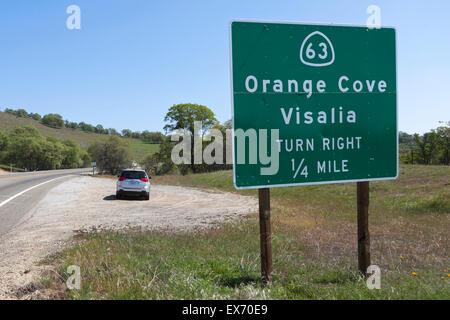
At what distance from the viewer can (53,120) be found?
495 ft

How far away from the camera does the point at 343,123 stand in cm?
460

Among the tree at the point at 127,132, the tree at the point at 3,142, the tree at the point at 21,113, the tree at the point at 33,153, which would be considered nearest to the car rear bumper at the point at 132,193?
the tree at the point at 33,153

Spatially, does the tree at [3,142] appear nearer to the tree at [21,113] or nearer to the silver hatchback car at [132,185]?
the tree at [21,113]

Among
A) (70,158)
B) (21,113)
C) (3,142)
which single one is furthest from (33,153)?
(21,113)

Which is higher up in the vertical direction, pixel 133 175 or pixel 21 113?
pixel 21 113

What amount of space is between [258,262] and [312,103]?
275 centimetres

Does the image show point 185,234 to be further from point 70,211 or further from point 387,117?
point 70,211

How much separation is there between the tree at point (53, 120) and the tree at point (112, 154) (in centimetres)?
11252

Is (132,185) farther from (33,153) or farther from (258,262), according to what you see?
(33,153)

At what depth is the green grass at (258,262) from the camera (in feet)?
12.3

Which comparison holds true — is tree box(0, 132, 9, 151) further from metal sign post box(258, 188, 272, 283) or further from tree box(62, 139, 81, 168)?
metal sign post box(258, 188, 272, 283)

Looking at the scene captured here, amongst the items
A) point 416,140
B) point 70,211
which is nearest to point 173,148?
point 416,140

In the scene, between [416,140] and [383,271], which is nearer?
[383,271]

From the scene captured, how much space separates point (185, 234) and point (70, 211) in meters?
6.79
